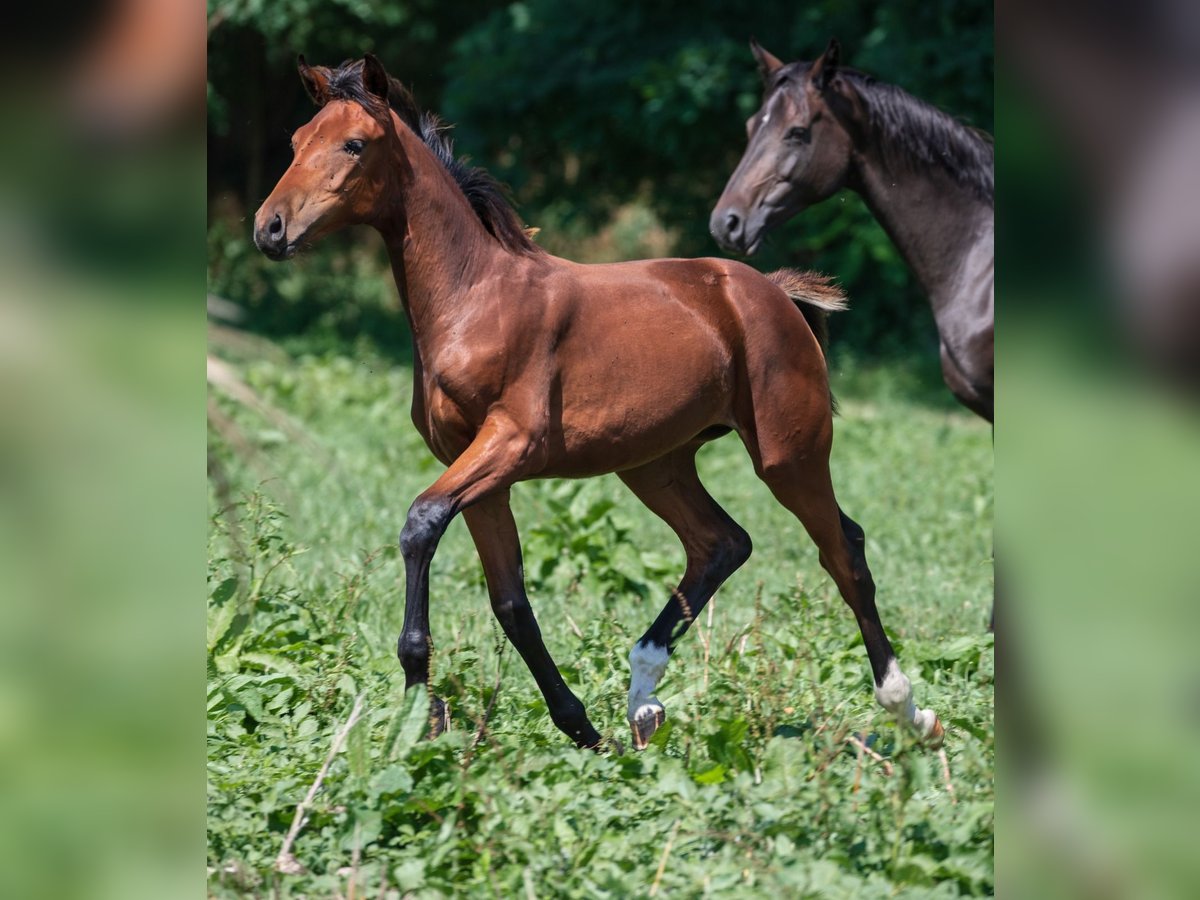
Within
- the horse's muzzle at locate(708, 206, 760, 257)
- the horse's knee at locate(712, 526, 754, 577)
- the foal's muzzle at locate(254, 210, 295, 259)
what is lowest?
the horse's knee at locate(712, 526, 754, 577)

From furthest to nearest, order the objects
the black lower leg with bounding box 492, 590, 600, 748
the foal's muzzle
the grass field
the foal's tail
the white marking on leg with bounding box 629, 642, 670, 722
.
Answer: the foal's tail
the white marking on leg with bounding box 629, 642, 670, 722
the black lower leg with bounding box 492, 590, 600, 748
the foal's muzzle
the grass field

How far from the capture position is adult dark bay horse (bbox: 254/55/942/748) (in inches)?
157

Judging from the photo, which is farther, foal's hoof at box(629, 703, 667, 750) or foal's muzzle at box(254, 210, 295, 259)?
foal's hoof at box(629, 703, 667, 750)

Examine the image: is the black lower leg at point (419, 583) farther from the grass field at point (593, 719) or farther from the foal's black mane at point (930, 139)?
the foal's black mane at point (930, 139)

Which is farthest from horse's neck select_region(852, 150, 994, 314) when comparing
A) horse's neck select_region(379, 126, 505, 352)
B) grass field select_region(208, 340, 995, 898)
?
horse's neck select_region(379, 126, 505, 352)

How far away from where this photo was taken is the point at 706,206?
16266 mm

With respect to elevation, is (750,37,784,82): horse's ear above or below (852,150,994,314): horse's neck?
above

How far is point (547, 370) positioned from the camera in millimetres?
4176

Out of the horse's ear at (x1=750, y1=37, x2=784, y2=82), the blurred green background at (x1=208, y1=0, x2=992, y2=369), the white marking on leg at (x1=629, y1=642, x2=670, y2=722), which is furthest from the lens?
the blurred green background at (x1=208, y1=0, x2=992, y2=369)

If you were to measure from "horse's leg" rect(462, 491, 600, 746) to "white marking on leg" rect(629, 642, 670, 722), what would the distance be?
0.72ft

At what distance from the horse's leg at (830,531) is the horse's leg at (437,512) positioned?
971 millimetres

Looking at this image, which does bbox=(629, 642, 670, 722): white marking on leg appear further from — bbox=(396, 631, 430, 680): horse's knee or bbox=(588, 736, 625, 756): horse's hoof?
bbox=(396, 631, 430, 680): horse's knee

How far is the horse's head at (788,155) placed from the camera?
666cm

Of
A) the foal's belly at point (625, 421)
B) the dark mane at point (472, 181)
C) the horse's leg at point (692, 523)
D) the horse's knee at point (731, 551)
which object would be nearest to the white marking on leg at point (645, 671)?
the horse's leg at point (692, 523)
